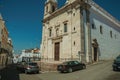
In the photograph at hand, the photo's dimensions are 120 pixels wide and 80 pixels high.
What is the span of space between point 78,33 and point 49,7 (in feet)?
47.0

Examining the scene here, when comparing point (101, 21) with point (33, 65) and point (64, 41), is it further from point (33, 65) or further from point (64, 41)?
point (33, 65)

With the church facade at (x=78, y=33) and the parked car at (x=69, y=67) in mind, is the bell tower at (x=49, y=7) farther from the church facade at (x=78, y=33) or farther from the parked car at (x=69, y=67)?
the parked car at (x=69, y=67)

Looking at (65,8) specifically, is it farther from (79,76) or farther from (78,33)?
(79,76)

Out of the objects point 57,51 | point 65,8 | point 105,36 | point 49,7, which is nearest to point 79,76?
point 57,51

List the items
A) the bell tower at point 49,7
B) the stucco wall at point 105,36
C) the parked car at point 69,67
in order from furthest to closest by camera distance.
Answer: the bell tower at point 49,7 → the stucco wall at point 105,36 → the parked car at point 69,67

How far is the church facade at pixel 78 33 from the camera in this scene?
95.6 feet

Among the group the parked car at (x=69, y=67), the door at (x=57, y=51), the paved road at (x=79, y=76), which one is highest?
the door at (x=57, y=51)

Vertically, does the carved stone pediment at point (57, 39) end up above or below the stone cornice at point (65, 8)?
below

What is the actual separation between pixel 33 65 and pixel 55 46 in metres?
12.9

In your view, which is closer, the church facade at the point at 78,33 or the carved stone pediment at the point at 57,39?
the church facade at the point at 78,33

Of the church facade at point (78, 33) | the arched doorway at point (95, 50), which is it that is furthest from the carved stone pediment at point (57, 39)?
the arched doorway at point (95, 50)

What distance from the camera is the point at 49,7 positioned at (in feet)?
131

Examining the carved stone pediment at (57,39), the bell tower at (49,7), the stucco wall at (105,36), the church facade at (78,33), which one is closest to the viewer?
the church facade at (78,33)

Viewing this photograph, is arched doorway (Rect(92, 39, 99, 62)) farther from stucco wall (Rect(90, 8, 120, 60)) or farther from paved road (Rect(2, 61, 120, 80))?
paved road (Rect(2, 61, 120, 80))
